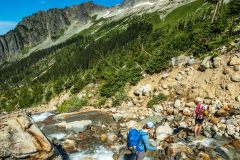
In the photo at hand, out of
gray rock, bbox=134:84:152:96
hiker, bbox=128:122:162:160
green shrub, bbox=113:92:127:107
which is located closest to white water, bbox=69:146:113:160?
hiker, bbox=128:122:162:160

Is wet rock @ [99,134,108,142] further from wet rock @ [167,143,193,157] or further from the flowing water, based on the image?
wet rock @ [167,143,193,157]

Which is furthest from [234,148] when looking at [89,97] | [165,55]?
[89,97]

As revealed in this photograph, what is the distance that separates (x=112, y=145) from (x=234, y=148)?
7.70 meters

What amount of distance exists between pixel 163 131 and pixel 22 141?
10.3 m

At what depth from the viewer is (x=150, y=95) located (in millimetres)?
30047

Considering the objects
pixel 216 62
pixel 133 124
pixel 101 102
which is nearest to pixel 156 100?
pixel 133 124

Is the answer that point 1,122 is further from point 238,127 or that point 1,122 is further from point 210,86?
point 210,86

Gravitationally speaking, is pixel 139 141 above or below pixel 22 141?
A: below

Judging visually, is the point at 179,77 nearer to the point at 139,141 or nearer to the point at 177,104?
the point at 177,104

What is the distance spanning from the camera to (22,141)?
538 inches

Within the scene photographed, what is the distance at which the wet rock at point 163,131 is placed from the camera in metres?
19.9

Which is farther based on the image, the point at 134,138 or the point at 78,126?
the point at 78,126

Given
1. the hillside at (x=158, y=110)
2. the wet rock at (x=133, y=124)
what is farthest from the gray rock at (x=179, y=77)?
the wet rock at (x=133, y=124)

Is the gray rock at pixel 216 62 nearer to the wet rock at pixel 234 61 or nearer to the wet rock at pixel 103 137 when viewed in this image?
the wet rock at pixel 234 61
